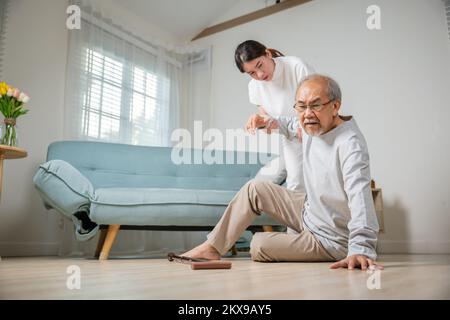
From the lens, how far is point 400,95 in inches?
129

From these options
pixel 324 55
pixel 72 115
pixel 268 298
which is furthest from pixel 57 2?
pixel 268 298

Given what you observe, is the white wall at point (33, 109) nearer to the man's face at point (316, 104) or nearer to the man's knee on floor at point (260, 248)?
the man's knee on floor at point (260, 248)

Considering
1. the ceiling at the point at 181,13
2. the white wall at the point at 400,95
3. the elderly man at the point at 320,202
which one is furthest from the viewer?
the ceiling at the point at 181,13

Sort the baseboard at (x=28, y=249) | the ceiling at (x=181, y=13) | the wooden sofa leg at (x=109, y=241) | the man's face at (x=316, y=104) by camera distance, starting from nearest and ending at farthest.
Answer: the man's face at (x=316, y=104) < the wooden sofa leg at (x=109, y=241) < the baseboard at (x=28, y=249) < the ceiling at (x=181, y=13)

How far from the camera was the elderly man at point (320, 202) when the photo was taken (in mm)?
1273

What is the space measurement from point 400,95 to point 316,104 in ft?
7.39

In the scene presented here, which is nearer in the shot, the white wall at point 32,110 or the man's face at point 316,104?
the man's face at point 316,104

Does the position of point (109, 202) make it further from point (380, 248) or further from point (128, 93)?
point (380, 248)

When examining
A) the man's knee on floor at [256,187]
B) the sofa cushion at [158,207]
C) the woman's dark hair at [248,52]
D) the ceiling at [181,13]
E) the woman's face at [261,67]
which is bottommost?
the sofa cushion at [158,207]

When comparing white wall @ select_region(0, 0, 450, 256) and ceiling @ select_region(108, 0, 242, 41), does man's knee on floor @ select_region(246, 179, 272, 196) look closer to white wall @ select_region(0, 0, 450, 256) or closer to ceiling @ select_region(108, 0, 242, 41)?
white wall @ select_region(0, 0, 450, 256)

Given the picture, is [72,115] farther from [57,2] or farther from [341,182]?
[341,182]

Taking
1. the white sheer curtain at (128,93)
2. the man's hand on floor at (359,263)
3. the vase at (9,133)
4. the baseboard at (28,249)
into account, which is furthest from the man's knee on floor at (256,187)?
the baseboard at (28,249)

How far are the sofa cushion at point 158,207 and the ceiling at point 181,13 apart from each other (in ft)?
8.30

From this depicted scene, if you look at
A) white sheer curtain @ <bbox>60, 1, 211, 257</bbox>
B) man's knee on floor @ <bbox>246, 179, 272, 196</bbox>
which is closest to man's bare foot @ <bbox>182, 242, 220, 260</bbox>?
man's knee on floor @ <bbox>246, 179, 272, 196</bbox>
